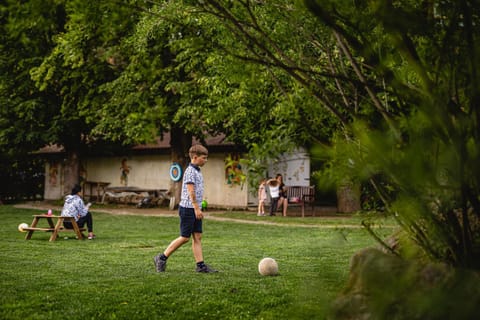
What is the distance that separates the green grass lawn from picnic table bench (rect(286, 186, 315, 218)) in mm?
10934

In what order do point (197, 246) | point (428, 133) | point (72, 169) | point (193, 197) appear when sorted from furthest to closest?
1. point (72, 169)
2. point (197, 246)
3. point (193, 197)
4. point (428, 133)

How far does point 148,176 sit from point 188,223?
26473 millimetres

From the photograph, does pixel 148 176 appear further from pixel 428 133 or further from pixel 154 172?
pixel 428 133

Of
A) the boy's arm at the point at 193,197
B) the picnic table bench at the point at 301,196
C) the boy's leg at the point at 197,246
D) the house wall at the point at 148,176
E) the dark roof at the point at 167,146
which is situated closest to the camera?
the boy's arm at the point at 193,197

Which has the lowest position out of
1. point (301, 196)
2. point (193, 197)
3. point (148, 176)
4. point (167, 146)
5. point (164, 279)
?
point (164, 279)

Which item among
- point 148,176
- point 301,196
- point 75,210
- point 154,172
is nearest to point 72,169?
point 148,176

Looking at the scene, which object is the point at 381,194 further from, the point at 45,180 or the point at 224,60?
the point at 45,180

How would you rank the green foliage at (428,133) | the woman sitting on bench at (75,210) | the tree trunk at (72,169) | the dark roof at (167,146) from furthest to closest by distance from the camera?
1. the tree trunk at (72,169)
2. the dark roof at (167,146)
3. the woman sitting on bench at (75,210)
4. the green foliage at (428,133)

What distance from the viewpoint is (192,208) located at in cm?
971

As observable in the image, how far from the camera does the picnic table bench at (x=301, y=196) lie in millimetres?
27456

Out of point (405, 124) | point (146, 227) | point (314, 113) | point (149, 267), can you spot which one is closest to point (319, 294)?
point (405, 124)

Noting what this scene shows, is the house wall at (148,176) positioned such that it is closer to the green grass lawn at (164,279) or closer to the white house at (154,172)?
the white house at (154,172)

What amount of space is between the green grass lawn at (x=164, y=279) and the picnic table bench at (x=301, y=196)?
1093 cm

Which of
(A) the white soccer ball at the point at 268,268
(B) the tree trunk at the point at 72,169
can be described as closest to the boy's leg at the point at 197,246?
(A) the white soccer ball at the point at 268,268
